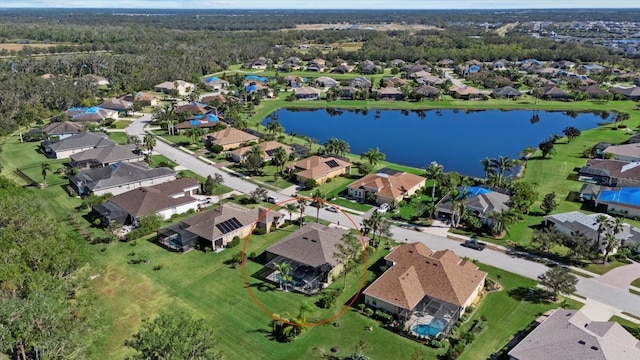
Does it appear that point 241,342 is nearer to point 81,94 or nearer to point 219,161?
→ point 219,161

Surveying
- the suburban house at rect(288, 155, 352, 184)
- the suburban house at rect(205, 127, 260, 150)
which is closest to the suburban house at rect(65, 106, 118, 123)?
the suburban house at rect(205, 127, 260, 150)

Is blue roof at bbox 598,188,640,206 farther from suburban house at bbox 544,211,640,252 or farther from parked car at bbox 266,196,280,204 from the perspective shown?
parked car at bbox 266,196,280,204

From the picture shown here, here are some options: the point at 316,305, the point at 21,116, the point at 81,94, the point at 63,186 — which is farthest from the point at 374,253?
the point at 81,94

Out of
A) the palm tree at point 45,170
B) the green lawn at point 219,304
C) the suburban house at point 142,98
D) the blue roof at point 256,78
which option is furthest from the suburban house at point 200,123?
the blue roof at point 256,78

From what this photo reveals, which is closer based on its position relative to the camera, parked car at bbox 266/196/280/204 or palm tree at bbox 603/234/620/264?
palm tree at bbox 603/234/620/264

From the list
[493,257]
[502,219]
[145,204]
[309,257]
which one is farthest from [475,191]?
[145,204]

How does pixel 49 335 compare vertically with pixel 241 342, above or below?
above
